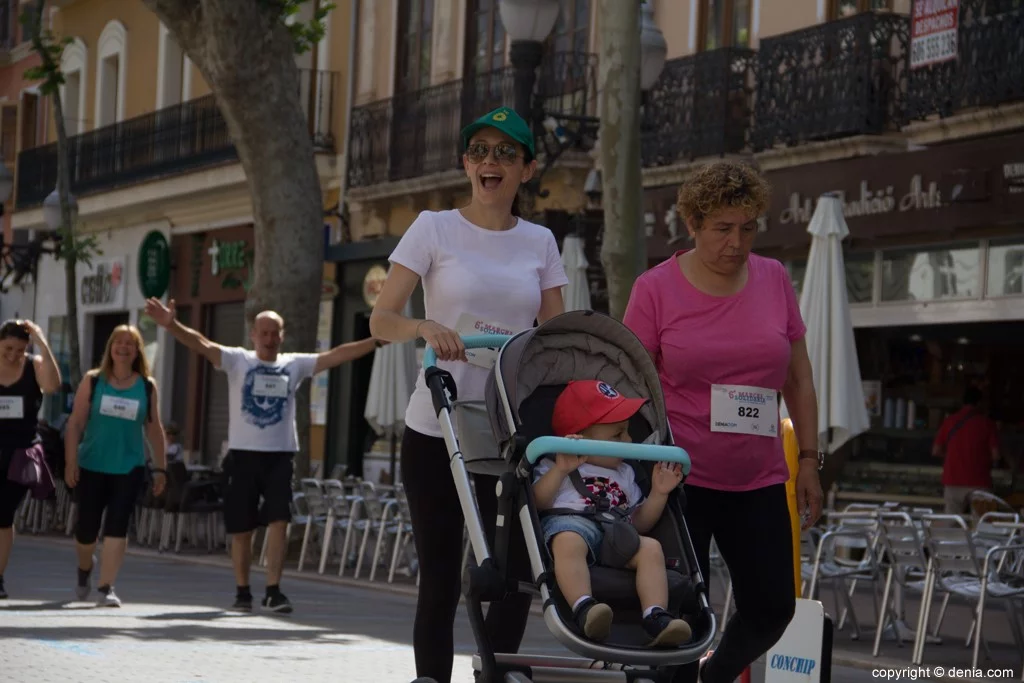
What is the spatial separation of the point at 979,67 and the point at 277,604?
8.92m

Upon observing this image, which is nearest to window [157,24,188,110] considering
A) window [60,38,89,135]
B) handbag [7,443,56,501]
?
window [60,38,89,135]

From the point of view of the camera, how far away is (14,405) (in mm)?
15047

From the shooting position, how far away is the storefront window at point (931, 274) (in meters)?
21.6

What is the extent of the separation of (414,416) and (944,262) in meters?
15.5

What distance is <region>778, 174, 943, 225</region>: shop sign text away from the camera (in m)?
21.5

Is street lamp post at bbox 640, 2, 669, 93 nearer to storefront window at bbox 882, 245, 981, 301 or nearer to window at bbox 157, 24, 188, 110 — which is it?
storefront window at bbox 882, 245, 981, 301

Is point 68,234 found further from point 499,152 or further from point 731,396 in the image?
point 731,396

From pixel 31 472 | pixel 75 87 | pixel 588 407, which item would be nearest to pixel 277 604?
pixel 31 472

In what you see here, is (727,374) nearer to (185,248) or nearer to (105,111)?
(185,248)

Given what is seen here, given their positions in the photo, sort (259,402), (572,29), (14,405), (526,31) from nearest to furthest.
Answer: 1. (259,402)
2. (14,405)
3. (526,31)
4. (572,29)

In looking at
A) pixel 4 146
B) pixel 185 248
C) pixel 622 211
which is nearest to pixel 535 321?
pixel 622 211

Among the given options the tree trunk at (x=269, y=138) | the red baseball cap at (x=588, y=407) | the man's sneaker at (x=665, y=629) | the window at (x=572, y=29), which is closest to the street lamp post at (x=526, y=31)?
the tree trunk at (x=269, y=138)

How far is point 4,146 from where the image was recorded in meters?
49.4

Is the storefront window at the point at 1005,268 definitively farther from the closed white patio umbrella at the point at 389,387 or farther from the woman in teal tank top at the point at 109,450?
the woman in teal tank top at the point at 109,450
